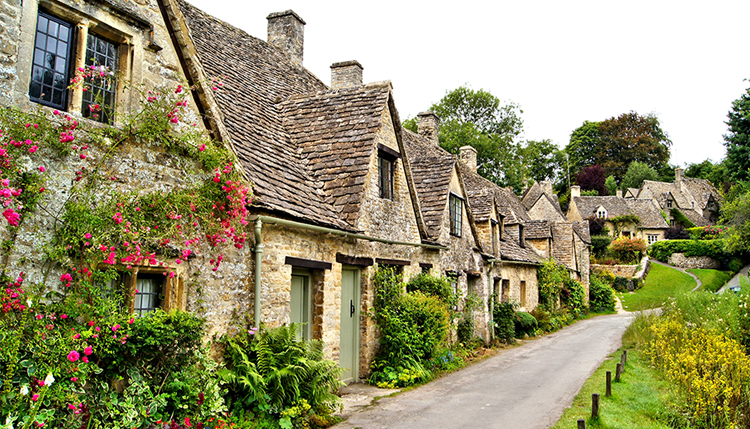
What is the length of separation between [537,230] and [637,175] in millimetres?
49602

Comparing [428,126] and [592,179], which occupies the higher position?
[592,179]

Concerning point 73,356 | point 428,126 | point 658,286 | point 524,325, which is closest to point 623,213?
point 658,286

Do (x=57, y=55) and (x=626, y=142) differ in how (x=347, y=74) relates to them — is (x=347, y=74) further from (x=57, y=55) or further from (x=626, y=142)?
(x=626, y=142)

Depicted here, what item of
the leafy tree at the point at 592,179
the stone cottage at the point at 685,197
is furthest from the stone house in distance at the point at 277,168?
the leafy tree at the point at 592,179

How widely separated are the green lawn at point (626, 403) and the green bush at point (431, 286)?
419cm

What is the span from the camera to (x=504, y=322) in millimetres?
19969

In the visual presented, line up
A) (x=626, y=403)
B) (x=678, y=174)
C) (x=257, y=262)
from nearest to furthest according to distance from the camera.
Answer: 1. (x=257, y=262)
2. (x=626, y=403)
3. (x=678, y=174)

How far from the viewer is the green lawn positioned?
8180 millimetres

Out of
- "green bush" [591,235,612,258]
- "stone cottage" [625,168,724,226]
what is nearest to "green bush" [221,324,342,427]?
"green bush" [591,235,612,258]

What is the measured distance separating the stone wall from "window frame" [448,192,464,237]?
132 ft

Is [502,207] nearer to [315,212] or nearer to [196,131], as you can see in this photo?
[315,212]

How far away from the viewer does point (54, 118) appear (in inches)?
226

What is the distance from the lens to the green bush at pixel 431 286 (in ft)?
45.1

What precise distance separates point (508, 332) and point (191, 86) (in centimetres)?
1595
